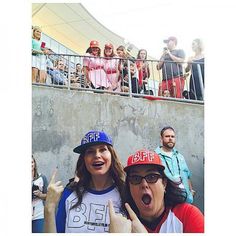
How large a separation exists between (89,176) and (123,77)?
84 centimetres

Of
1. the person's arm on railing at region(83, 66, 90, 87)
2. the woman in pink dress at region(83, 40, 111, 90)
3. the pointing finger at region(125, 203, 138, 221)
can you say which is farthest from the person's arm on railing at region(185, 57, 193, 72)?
the pointing finger at region(125, 203, 138, 221)

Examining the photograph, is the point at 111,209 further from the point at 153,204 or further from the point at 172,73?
the point at 172,73

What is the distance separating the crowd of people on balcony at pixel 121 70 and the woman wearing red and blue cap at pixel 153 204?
0.56 meters

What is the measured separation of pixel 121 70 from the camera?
11.2 feet

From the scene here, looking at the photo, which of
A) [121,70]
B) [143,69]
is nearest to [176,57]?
[143,69]

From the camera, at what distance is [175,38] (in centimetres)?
324

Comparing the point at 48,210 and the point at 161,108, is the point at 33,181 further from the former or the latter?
the point at 161,108

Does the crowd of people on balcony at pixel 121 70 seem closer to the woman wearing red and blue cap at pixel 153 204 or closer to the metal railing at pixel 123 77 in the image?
the metal railing at pixel 123 77

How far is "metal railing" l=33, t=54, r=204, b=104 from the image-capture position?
3.30m

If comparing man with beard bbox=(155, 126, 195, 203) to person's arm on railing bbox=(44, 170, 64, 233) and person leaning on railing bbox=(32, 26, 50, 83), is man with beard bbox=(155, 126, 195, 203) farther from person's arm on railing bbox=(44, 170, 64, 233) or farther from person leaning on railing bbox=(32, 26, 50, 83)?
person leaning on railing bbox=(32, 26, 50, 83)

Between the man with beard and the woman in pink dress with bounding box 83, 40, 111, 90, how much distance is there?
2.04 feet
